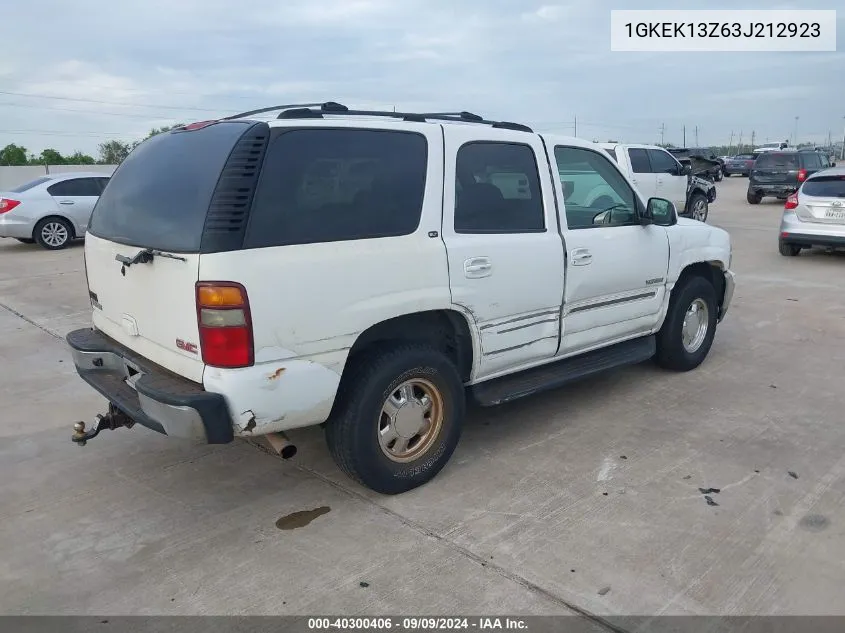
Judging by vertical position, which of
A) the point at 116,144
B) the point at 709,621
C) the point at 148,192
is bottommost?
the point at 709,621

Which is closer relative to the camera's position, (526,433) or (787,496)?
(787,496)

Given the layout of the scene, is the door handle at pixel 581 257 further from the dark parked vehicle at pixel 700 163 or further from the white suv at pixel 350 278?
the dark parked vehicle at pixel 700 163

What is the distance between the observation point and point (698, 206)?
16.4 metres

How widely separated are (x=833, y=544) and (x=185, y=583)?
290cm

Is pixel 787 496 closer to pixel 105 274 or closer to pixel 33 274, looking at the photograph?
pixel 105 274

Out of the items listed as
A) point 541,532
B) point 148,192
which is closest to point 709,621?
point 541,532

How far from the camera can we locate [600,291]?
4.61m

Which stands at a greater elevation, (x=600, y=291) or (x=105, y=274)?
(x=105, y=274)

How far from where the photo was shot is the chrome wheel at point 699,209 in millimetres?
16219

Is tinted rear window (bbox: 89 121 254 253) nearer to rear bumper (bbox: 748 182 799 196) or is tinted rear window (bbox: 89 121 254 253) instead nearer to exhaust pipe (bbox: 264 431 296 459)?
exhaust pipe (bbox: 264 431 296 459)

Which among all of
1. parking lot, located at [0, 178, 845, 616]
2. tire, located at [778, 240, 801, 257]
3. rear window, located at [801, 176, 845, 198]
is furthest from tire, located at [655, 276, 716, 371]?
tire, located at [778, 240, 801, 257]

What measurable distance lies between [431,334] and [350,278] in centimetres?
79

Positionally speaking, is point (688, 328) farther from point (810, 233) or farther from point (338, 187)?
point (810, 233)

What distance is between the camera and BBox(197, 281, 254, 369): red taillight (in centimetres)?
297
